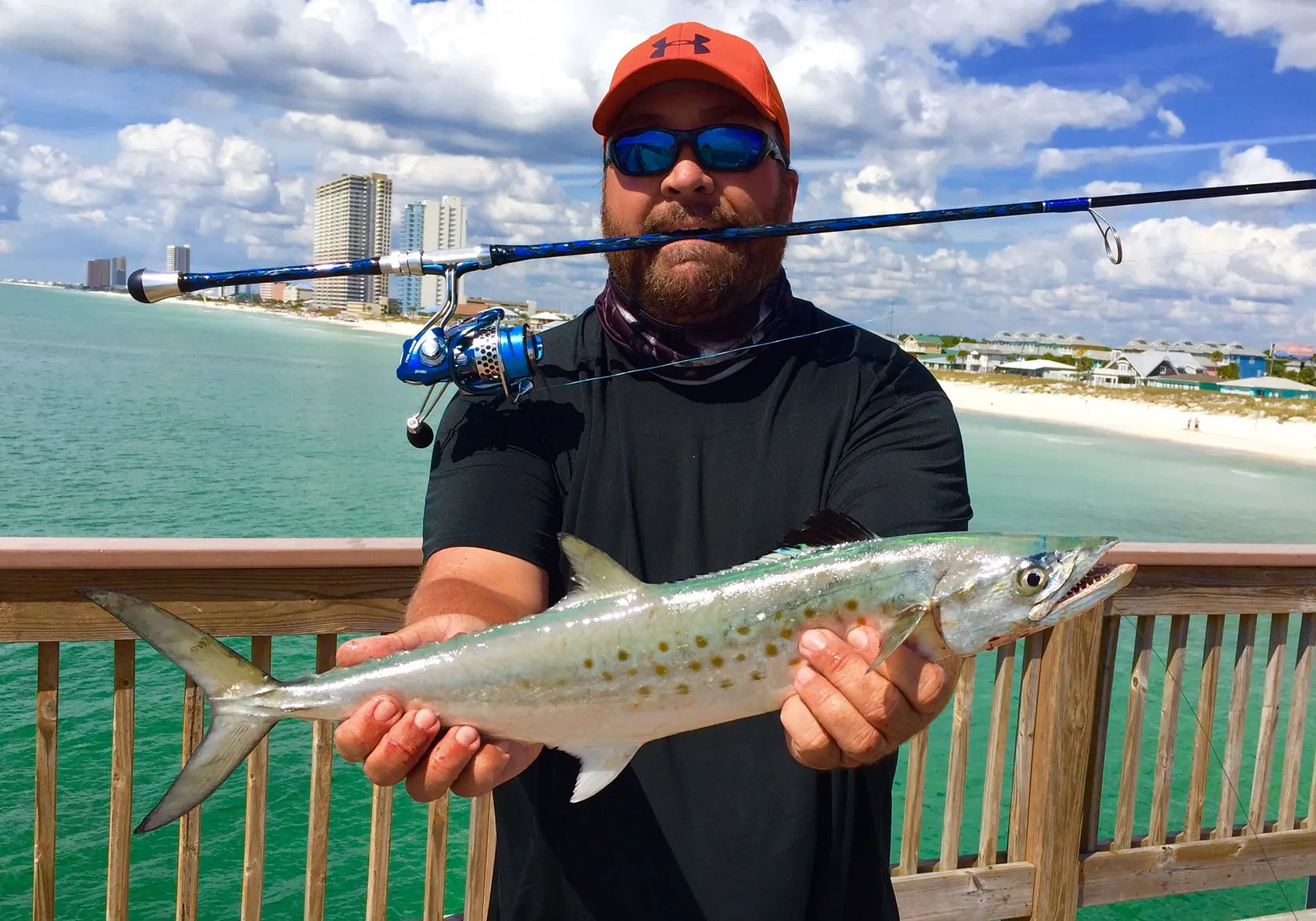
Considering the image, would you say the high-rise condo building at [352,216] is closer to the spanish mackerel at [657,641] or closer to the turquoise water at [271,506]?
the turquoise water at [271,506]

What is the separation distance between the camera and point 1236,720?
421 centimetres

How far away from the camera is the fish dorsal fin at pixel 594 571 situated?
218cm

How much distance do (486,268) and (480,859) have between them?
2035 millimetres

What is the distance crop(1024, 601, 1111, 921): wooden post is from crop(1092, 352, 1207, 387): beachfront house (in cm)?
8964

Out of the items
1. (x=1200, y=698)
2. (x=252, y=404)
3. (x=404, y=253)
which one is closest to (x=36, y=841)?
(x=404, y=253)

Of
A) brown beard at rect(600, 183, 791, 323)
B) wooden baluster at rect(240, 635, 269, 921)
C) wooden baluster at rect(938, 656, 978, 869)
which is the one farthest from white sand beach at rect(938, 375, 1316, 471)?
wooden baluster at rect(240, 635, 269, 921)

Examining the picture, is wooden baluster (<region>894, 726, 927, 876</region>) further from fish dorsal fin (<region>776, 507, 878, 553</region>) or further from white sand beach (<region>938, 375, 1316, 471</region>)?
white sand beach (<region>938, 375, 1316, 471</region>)

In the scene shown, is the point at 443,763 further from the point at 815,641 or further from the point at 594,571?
the point at 815,641

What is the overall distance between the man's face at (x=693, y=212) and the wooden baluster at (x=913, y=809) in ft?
6.74

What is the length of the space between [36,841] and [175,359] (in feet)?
226

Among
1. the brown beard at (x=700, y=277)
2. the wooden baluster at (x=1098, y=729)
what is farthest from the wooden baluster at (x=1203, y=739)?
the brown beard at (x=700, y=277)

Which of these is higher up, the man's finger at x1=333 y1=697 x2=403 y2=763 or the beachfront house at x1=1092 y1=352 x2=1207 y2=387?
the beachfront house at x1=1092 y1=352 x2=1207 y2=387

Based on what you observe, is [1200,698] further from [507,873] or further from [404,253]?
[404,253]

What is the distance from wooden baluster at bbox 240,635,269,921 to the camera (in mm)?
3100
